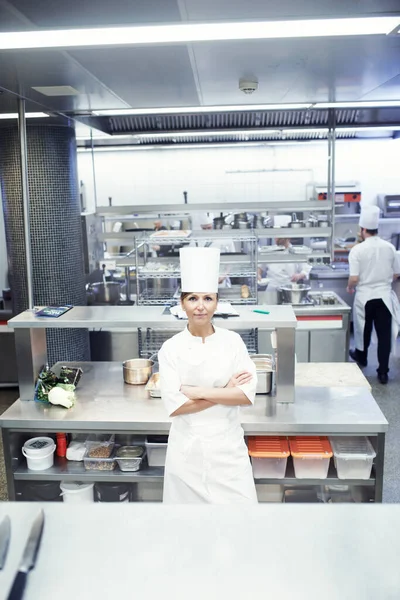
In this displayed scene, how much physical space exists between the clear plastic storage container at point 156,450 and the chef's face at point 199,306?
82 cm

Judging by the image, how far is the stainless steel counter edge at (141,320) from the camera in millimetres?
2797

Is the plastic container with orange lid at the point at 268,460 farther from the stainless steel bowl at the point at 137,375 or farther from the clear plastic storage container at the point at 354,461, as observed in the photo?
the stainless steel bowl at the point at 137,375

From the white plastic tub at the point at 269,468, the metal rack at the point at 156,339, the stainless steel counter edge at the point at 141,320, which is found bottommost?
the white plastic tub at the point at 269,468

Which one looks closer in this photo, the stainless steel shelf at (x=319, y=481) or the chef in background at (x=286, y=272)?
the stainless steel shelf at (x=319, y=481)

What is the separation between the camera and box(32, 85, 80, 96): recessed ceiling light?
340cm

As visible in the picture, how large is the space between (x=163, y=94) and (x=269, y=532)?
3222mm

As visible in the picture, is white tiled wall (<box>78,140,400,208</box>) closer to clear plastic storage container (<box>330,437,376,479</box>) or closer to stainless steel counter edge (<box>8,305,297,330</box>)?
stainless steel counter edge (<box>8,305,297,330</box>)

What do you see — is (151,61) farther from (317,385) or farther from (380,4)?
(317,385)

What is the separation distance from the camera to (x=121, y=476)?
282 centimetres

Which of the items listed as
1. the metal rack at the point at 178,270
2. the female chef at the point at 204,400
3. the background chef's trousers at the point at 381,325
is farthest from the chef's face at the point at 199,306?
the background chef's trousers at the point at 381,325

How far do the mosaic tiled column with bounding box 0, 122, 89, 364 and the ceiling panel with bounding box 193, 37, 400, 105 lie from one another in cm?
148

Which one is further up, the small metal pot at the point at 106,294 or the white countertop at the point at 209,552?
the white countertop at the point at 209,552

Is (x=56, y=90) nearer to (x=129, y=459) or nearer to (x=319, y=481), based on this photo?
(x=129, y=459)

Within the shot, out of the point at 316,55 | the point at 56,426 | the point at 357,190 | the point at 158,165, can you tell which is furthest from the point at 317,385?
the point at 158,165
